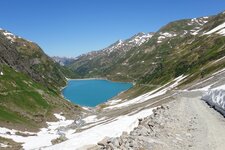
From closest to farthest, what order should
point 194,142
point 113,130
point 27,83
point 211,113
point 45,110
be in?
point 194,142 < point 113,130 < point 211,113 < point 45,110 < point 27,83

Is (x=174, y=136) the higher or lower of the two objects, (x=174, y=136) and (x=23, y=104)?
the lower

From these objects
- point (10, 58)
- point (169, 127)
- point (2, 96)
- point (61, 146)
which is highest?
point (10, 58)

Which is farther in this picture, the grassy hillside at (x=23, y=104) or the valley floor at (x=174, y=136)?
the grassy hillside at (x=23, y=104)

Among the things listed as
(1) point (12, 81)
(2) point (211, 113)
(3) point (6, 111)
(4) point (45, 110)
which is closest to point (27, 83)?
(1) point (12, 81)

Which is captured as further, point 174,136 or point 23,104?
point 23,104

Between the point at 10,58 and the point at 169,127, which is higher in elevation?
the point at 10,58

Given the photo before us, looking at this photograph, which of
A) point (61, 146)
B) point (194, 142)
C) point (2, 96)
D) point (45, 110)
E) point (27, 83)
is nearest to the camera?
point (194, 142)

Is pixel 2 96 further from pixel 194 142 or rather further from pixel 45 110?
pixel 194 142

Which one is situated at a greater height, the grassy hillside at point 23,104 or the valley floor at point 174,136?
the grassy hillside at point 23,104

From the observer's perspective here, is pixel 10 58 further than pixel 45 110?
Yes

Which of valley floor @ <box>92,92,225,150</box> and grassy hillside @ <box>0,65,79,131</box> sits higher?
grassy hillside @ <box>0,65,79,131</box>

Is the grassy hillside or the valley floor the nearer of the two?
the valley floor
